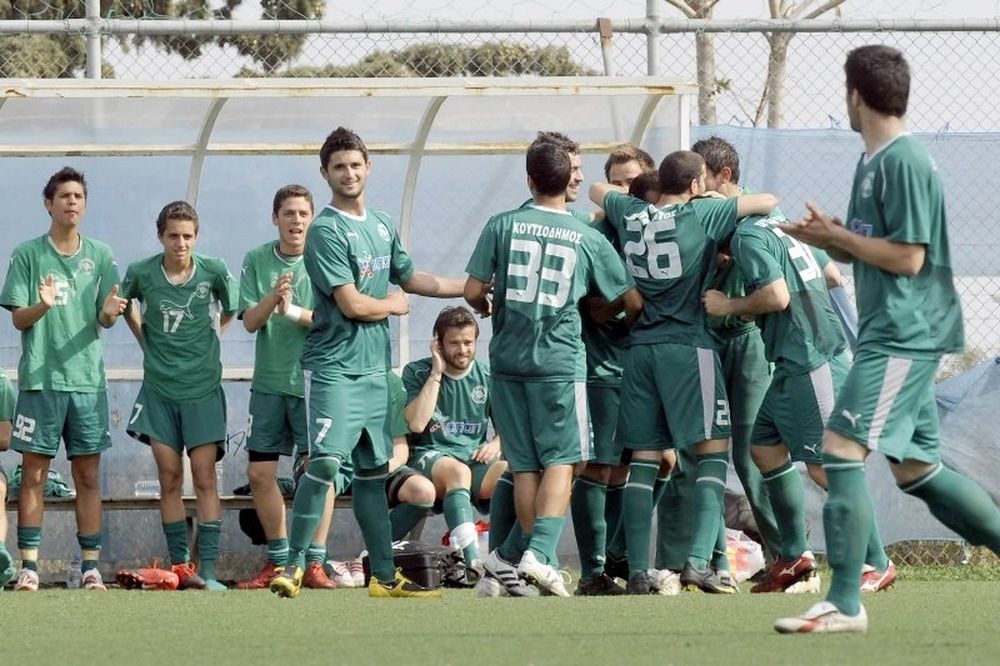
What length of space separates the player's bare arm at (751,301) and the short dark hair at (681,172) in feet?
1.62

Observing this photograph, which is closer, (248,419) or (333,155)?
(333,155)

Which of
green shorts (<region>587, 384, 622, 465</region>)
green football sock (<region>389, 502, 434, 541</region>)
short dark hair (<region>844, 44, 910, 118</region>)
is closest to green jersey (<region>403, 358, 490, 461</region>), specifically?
green football sock (<region>389, 502, 434, 541</region>)

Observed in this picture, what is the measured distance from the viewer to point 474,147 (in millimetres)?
11188

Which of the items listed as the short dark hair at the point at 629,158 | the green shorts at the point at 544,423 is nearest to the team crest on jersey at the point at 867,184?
the green shorts at the point at 544,423

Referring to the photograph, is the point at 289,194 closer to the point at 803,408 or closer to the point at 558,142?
the point at 558,142

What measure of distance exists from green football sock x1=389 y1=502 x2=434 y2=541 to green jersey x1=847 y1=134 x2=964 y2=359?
4.35 meters

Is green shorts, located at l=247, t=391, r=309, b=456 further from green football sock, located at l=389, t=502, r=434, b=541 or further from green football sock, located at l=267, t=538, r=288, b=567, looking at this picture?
green football sock, located at l=389, t=502, r=434, b=541

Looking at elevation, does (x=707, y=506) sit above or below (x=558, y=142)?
below

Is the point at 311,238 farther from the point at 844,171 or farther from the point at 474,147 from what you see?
the point at 844,171

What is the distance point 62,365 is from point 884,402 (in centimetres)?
528

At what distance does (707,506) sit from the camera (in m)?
8.38

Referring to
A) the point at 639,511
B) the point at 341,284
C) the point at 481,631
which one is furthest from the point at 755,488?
the point at 481,631

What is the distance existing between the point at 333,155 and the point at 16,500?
3.19 meters

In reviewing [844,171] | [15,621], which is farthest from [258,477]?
[844,171]
